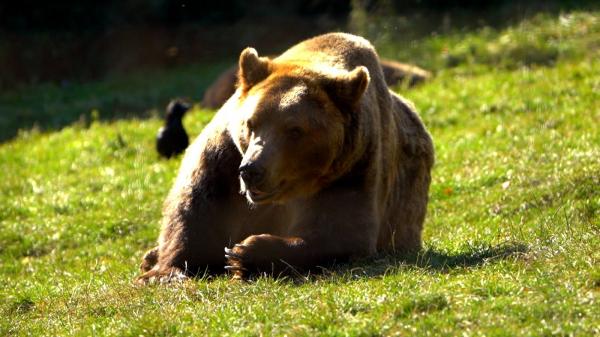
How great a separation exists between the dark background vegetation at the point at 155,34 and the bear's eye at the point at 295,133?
494 inches


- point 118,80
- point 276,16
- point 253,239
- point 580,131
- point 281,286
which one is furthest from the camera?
point 276,16

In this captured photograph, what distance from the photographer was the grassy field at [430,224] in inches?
229

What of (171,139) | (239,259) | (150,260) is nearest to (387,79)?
(171,139)

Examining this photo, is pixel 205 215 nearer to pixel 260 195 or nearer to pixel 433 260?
pixel 260 195

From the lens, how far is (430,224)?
10.6 m

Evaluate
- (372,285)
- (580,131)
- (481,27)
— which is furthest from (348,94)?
(481,27)

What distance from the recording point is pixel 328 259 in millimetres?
7570

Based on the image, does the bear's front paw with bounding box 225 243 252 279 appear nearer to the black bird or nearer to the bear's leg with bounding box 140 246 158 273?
the bear's leg with bounding box 140 246 158 273

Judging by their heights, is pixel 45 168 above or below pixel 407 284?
below

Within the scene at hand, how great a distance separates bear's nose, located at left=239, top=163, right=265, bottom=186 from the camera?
7.07 m

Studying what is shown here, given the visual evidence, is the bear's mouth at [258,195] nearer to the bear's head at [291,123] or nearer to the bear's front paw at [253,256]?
the bear's head at [291,123]

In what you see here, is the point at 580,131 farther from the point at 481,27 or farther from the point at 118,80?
the point at 118,80

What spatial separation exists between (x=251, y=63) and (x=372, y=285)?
2.08 metres

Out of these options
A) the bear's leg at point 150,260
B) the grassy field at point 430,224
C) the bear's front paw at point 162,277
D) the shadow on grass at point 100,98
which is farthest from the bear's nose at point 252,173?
the shadow on grass at point 100,98
